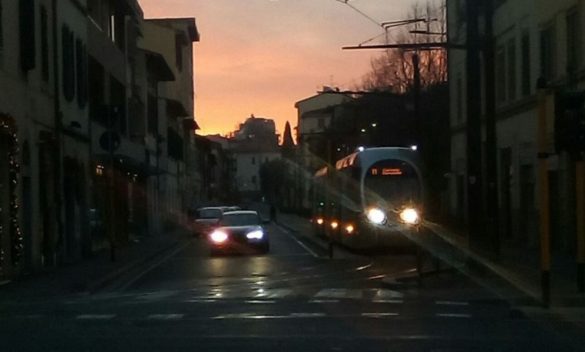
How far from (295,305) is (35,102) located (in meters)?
15.0

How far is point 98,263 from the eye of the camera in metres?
37.6

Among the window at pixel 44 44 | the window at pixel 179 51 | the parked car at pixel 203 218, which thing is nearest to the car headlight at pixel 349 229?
the window at pixel 44 44

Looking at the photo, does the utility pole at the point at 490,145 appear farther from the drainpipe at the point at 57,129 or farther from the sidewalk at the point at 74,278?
the drainpipe at the point at 57,129

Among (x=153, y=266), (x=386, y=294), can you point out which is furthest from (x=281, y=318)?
(x=153, y=266)

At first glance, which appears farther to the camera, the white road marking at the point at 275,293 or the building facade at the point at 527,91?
the building facade at the point at 527,91

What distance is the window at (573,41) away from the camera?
33.9 m

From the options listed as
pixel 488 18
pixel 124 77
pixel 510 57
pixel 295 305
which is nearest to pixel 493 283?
pixel 295 305

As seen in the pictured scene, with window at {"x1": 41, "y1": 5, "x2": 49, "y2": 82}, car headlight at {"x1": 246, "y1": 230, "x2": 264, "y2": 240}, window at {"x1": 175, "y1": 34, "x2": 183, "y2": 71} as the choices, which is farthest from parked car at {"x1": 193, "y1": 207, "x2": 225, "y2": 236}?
window at {"x1": 175, "y1": 34, "x2": 183, "y2": 71}

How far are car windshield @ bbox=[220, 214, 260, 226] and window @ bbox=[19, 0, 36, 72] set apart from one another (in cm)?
1347

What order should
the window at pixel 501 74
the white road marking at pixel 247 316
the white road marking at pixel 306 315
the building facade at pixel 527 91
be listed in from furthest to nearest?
the window at pixel 501 74 → the building facade at pixel 527 91 → the white road marking at pixel 306 315 → the white road marking at pixel 247 316

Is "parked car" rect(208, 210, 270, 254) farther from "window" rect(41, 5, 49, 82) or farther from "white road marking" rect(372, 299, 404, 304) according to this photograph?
"white road marking" rect(372, 299, 404, 304)

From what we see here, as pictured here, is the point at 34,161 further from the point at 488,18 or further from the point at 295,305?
the point at 295,305

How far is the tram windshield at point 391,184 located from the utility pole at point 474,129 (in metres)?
12.1

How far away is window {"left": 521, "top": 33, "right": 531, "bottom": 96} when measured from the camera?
1624 inches
